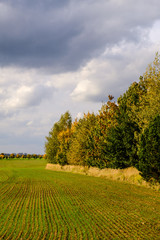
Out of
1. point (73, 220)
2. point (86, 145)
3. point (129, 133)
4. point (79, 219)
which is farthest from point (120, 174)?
point (73, 220)

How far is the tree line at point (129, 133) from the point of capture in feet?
82.3

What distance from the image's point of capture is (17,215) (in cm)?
1373

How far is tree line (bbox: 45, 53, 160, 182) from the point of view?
25078 millimetres

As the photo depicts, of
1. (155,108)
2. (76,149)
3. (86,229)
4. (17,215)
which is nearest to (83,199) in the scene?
(17,215)

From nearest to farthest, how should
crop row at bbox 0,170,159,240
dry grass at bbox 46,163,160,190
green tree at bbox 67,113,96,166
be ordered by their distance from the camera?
crop row at bbox 0,170,159,240, dry grass at bbox 46,163,160,190, green tree at bbox 67,113,96,166

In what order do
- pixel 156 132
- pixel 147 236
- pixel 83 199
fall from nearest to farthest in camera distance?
pixel 147 236 → pixel 83 199 → pixel 156 132

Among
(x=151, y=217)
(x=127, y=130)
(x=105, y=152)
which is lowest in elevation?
(x=151, y=217)

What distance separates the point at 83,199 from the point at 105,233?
8.67m

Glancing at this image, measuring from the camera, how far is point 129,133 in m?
33.0

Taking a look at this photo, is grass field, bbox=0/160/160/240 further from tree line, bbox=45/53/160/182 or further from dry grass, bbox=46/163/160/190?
dry grass, bbox=46/163/160/190

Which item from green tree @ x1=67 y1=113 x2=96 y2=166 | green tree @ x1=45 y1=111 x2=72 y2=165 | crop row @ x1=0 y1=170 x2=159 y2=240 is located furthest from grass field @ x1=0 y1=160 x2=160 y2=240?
green tree @ x1=45 y1=111 x2=72 y2=165

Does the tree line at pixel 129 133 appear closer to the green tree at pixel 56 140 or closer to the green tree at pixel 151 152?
the green tree at pixel 151 152

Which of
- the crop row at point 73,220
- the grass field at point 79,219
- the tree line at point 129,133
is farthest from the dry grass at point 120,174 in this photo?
the crop row at point 73,220

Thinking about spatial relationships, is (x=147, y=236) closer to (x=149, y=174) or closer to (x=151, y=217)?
(x=151, y=217)
